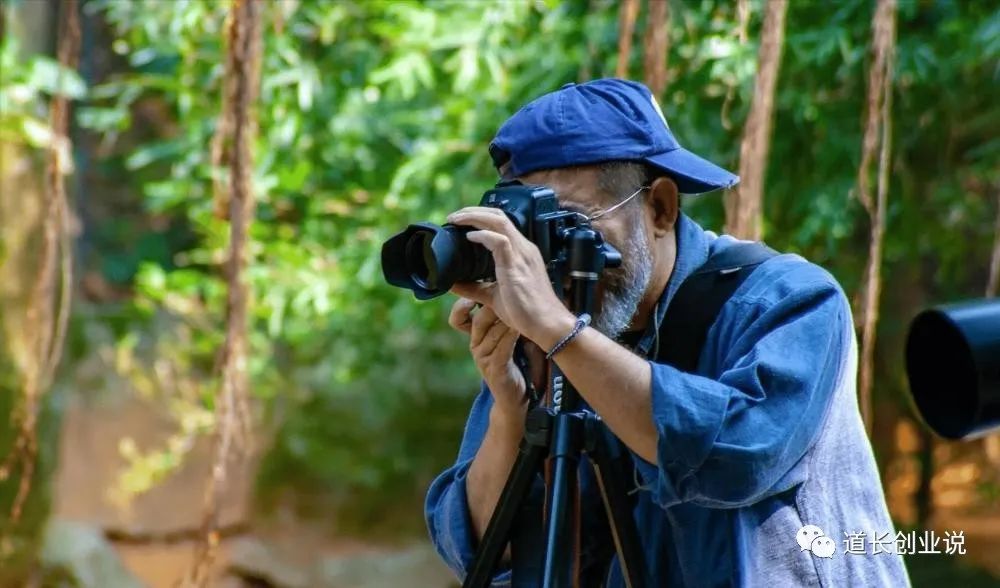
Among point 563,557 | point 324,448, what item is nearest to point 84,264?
point 324,448

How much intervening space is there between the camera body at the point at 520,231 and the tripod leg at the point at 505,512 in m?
0.21

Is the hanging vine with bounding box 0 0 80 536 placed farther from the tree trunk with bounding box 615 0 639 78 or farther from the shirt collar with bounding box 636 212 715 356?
the shirt collar with bounding box 636 212 715 356

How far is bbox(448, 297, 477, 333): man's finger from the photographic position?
1542 millimetres

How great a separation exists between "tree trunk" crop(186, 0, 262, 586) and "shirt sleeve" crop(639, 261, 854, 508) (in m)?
0.92

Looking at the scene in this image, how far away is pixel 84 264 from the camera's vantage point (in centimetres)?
798

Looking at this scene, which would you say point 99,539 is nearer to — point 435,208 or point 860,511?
point 435,208

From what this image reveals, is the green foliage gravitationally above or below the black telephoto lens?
above

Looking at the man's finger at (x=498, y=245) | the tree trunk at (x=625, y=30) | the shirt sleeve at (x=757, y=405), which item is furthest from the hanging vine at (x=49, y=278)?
the shirt sleeve at (x=757, y=405)

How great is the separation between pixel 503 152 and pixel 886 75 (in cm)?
100

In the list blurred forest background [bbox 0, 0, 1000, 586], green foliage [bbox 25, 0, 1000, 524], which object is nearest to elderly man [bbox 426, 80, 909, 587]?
blurred forest background [bbox 0, 0, 1000, 586]

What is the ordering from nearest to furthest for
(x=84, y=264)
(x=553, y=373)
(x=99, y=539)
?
(x=553, y=373) → (x=99, y=539) → (x=84, y=264)

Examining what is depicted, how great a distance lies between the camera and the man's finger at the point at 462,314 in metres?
1.54

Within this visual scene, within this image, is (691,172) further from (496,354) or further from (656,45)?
(656,45)

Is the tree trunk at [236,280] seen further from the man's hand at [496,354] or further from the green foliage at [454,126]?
the man's hand at [496,354]
